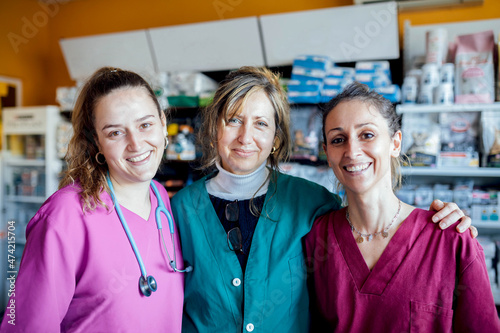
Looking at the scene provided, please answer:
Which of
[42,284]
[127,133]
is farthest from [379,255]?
[42,284]

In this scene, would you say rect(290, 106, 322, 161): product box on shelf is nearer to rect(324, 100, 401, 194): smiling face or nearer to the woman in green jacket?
the woman in green jacket

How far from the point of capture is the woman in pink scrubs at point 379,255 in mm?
1242

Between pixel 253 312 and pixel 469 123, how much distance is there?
8.00 ft

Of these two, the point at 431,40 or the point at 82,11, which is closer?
the point at 431,40

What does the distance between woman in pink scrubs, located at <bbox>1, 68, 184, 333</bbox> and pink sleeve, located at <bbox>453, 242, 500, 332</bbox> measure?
105 cm

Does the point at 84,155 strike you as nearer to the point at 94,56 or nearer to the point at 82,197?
the point at 82,197

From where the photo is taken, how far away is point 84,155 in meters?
1.45

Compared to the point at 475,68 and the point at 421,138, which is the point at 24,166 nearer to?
the point at 421,138

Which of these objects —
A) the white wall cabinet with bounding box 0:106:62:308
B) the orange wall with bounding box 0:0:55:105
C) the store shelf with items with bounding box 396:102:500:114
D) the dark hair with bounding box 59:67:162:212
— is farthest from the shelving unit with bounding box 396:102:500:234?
the orange wall with bounding box 0:0:55:105

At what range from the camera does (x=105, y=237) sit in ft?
4.25

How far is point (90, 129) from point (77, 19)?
15.3 feet

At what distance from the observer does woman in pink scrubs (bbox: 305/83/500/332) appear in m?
1.24


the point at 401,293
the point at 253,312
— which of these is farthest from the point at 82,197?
the point at 401,293

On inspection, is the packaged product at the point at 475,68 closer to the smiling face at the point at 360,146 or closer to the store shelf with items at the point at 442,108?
the store shelf with items at the point at 442,108
